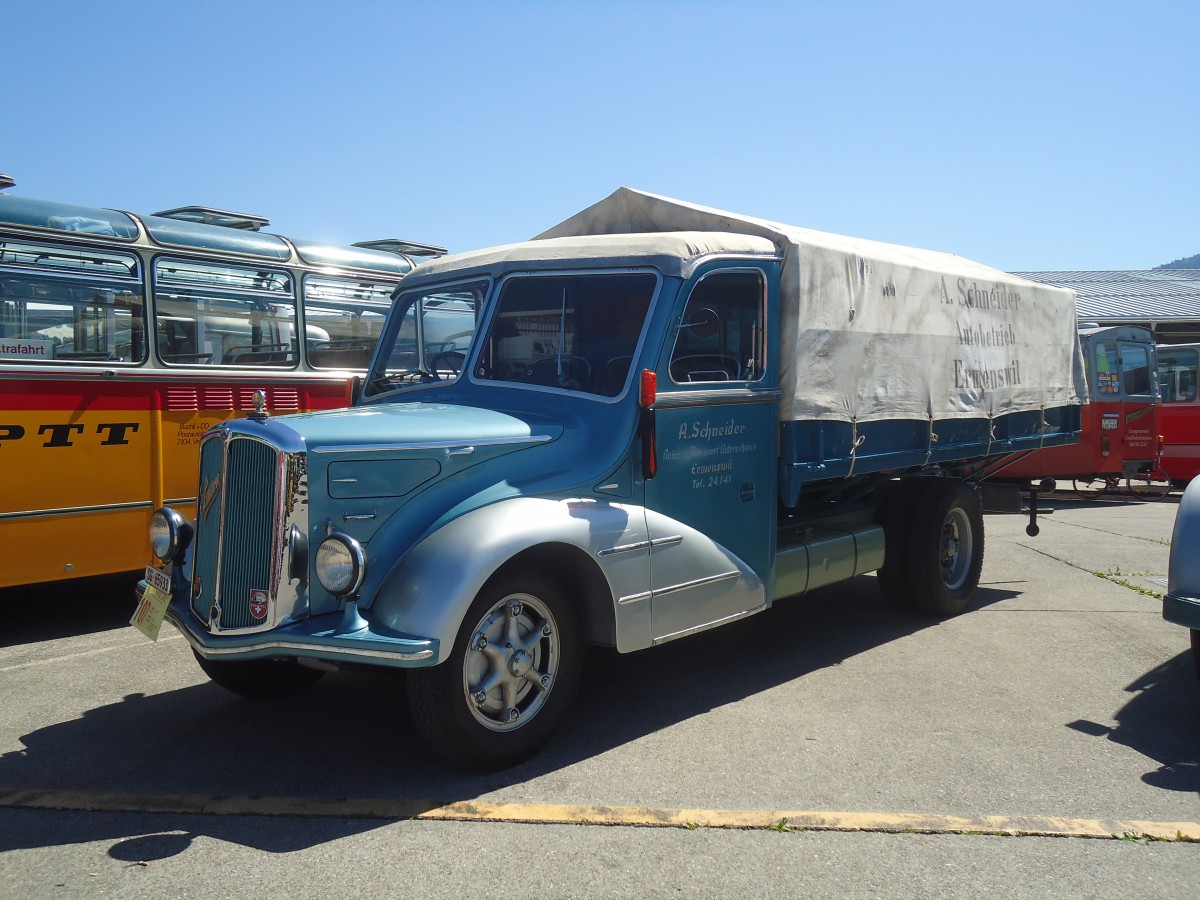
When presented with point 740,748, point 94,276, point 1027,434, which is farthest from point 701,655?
point 94,276

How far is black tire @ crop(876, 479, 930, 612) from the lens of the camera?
7.36 metres

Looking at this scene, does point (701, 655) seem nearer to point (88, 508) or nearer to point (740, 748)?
point (740, 748)

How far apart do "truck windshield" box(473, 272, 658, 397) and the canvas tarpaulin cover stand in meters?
1.02

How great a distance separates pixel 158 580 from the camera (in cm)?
490

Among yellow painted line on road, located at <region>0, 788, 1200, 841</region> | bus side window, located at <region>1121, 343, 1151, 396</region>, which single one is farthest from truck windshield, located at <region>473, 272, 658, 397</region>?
bus side window, located at <region>1121, 343, 1151, 396</region>

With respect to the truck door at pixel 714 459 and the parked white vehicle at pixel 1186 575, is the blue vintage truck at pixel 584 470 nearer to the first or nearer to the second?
the truck door at pixel 714 459

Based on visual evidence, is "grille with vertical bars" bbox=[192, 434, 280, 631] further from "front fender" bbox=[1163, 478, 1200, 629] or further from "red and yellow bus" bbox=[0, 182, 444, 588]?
"front fender" bbox=[1163, 478, 1200, 629]

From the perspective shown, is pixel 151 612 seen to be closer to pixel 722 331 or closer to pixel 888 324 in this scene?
pixel 722 331

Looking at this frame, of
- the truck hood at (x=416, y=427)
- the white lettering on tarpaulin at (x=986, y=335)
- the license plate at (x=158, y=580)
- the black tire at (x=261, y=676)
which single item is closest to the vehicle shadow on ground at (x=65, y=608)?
the black tire at (x=261, y=676)

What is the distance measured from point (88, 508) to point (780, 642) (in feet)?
16.0

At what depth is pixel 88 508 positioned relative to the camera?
7246mm

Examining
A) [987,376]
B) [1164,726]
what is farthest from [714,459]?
[987,376]

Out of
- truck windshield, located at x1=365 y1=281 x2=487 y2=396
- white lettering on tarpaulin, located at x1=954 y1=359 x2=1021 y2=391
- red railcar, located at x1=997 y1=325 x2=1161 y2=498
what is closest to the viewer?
truck windshield, located at x1=365 y1=281 x2=487 y2=396

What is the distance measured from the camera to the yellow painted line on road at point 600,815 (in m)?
3.88
